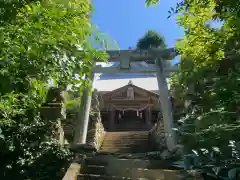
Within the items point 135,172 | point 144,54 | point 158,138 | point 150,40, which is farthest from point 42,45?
point 150,40

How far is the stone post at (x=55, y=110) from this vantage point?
6.18 m

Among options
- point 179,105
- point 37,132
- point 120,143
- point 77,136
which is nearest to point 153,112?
point 120,143

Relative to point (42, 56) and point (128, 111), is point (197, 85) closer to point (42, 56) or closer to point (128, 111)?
point (42, 56)

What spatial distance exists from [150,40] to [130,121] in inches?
429

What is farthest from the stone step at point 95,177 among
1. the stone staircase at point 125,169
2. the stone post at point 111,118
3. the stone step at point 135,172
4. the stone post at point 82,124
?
the stone post at point 111,118

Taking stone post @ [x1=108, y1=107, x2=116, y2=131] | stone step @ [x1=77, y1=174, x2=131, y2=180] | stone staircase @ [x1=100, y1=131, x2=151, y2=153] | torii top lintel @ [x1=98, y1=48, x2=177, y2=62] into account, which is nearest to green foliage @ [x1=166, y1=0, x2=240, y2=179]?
stone step @ [x1=77, y1=174, x2=131, y2=180]

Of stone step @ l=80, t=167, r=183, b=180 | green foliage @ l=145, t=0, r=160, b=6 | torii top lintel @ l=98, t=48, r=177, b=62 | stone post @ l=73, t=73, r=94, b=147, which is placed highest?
torii top lintel @ l=98, t=48, r=177, b=62

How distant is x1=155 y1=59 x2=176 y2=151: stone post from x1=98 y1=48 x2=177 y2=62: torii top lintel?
223mm

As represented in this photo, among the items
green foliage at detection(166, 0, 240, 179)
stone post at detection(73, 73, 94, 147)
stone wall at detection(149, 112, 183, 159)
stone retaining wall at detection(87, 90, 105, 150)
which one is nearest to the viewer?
green foliage at detection(166, 0, 240, 179)

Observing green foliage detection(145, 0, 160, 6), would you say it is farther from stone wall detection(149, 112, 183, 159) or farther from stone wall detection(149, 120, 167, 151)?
stone wall detection(149, 120, 167, 151)

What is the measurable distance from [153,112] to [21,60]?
13.0 m

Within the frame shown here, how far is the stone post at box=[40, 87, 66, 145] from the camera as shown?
618 centimetres

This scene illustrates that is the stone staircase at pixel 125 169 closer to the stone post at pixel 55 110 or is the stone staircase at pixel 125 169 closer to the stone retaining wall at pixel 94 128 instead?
the stone post at pixel 55 110

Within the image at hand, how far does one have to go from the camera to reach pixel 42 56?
69.2 inches
